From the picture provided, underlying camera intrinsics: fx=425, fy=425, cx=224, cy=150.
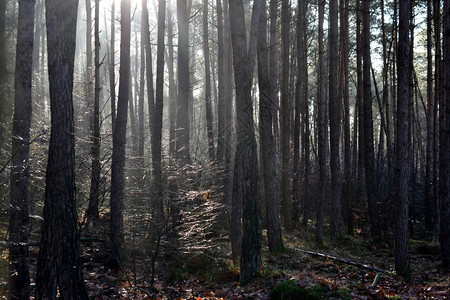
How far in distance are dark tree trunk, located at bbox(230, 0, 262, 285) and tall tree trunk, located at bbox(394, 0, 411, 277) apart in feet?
10.6

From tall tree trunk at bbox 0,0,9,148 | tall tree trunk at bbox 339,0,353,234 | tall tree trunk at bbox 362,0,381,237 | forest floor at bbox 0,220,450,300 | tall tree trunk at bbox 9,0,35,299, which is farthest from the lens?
tall tree trunk at bbox 339,0,353,234

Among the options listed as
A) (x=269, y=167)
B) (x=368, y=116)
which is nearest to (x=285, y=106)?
(x=368, y=116)

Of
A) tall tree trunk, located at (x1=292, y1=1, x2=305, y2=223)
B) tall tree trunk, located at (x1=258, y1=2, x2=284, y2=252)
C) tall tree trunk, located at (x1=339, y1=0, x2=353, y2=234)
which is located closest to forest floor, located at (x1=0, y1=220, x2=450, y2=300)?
tall tree trunk, located at (x1=258, y1=2, x2=284, y2=252)

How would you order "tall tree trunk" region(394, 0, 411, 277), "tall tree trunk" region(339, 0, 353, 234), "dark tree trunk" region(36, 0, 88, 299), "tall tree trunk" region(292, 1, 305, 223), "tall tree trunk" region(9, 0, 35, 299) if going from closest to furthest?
"dark tree trunk" region(36, 0, 88, 299)
"tall tree trunk" region(9, 0, 35, 299)
"tall tree trunk" region(394, 0, 411, 277)
"tall tree trunk" region(292, 1, 305, 223)
"tall tree trunk" region(339, 0, 353, 234)

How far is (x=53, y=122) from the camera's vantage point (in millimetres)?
6684

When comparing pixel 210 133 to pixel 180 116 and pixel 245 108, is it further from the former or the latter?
pixel 245 108

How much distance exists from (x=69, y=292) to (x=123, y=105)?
627 centimetres

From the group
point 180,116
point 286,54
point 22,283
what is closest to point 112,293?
point 22,283

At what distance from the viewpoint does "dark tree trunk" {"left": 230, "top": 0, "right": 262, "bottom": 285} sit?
8.64 meters

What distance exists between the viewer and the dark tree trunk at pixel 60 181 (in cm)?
656

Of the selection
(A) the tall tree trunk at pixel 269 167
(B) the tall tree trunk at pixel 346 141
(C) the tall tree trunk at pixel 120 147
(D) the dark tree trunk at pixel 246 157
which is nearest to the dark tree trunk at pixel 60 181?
(D) the dark tree trunk at pixel 246 157

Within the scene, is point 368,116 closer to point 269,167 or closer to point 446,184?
point 446,184

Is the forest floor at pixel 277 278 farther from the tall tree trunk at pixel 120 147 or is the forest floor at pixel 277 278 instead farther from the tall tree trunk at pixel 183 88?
the tall tree trunk at pixel 183 88

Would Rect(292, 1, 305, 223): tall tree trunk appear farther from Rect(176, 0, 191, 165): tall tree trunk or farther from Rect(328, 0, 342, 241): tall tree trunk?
Rect(176, 0, 191, 165): tall tree trunk
